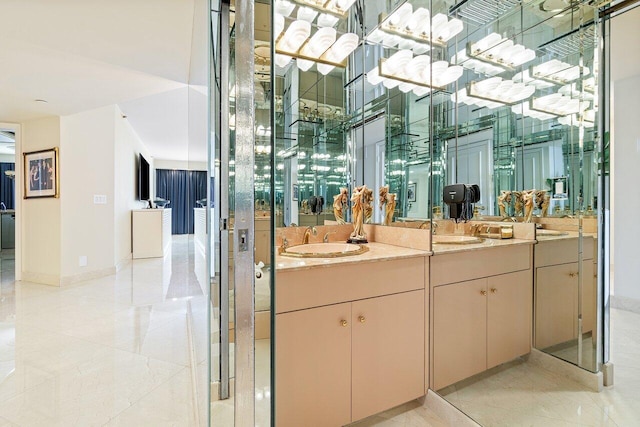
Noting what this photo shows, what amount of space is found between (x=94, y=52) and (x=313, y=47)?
1.88 m

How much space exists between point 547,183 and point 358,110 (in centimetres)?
121

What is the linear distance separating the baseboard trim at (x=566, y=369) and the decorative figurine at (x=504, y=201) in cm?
80

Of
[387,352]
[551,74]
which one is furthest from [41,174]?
[551,74]

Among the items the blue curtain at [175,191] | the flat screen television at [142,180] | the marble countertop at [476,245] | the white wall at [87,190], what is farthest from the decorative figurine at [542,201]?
the blue curtain at [175,191]

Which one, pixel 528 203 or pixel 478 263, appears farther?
pixel 528 203

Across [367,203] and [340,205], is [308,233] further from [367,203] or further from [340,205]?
[367,203]

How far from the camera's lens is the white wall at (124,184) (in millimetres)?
4914

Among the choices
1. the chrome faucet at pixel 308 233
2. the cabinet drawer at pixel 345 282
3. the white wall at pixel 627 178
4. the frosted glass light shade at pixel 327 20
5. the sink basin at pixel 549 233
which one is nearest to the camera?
the cabinet drawer at pixel 345 282

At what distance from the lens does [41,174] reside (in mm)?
4207

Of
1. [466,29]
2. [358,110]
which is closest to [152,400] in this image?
[358,110]

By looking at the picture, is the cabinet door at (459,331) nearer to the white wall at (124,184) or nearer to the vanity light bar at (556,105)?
the vanity light bar at (556,105)

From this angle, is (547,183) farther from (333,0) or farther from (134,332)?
(134,332)

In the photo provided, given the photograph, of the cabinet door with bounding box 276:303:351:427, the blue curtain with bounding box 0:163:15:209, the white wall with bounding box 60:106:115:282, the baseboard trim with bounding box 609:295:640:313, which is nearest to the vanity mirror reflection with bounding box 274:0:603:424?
the baseboard trim with bounding box 609:295:640:313

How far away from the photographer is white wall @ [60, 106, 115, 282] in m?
4.17
